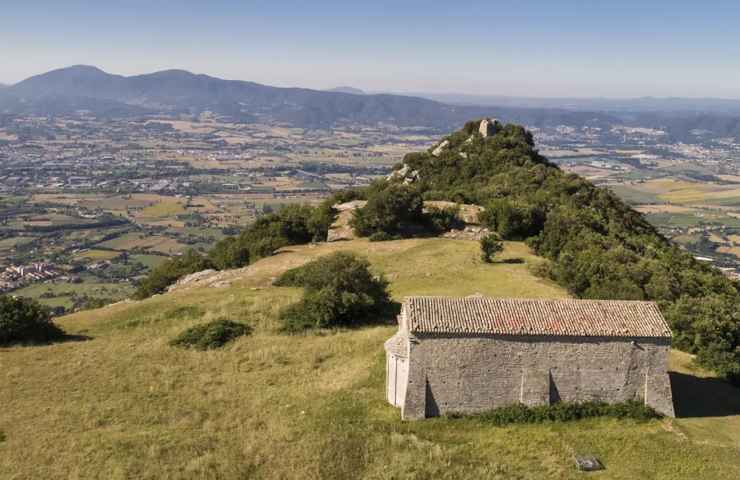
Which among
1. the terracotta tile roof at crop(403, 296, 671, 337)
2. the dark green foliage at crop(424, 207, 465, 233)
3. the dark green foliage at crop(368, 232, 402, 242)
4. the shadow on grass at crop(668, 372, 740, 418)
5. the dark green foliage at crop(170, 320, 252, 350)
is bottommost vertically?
the dark green foliage at crop(170, 320, 252, 350)

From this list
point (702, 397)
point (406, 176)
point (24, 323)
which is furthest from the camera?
point (406, 176)

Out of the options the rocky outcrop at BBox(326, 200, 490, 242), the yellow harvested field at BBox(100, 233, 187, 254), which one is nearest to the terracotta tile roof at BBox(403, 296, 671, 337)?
the rocky outcrop at BBox(326, 200, 490, 242)

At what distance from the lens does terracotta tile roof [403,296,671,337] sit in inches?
877

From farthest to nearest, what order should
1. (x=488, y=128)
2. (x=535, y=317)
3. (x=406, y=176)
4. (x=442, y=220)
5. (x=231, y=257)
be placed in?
(x=488, y=128), (x=406, y=176), (x=442, y=220), (x=231, y=257), (x=535, y=317)

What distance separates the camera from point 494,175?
3051 inches

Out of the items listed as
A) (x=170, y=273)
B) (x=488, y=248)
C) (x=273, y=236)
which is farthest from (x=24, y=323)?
(x=488, y=248)

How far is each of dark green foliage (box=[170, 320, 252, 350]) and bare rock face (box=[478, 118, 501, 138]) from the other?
64.0 metres

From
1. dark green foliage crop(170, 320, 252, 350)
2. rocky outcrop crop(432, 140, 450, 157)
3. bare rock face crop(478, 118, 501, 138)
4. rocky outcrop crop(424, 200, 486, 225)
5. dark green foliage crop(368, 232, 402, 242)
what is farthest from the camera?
bare rock face crop(478, 118, 501, 138)

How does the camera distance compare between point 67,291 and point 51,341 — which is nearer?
point 51,341

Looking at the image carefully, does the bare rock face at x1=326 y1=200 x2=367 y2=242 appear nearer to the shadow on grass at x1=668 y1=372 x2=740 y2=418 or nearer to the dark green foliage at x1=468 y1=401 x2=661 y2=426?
the shadow on grass at x1=668 y1=372 x2=740 y2=418

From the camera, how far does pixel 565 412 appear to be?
22516mm

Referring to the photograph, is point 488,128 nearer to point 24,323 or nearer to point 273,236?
point 273,236

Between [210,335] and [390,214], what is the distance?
27713 millimetres

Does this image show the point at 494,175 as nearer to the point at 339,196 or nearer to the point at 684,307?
the point at 339,196
